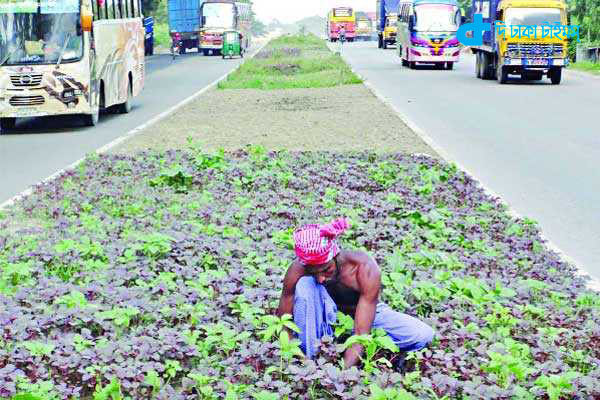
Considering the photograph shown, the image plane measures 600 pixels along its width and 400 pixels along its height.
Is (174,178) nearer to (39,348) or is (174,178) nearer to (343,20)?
(39,348)

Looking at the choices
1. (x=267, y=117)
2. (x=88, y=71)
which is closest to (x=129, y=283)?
(x=88, y=71)

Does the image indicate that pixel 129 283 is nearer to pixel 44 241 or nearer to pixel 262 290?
pixel 262 290

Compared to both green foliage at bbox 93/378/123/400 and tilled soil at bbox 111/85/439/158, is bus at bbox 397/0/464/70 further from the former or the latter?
green foliage at bbox 93/378/123/400

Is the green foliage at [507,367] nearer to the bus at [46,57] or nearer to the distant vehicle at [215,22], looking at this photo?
the bus at [46,57]

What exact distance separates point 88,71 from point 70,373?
13839 millimetres

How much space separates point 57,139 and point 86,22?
2312 millimetres

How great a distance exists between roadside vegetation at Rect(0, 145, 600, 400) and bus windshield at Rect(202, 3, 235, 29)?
156ft

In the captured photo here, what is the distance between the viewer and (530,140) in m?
15.8

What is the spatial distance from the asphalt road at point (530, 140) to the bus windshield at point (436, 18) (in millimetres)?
8929

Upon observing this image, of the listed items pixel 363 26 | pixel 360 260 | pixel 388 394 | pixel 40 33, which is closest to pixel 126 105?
pixel 40 33

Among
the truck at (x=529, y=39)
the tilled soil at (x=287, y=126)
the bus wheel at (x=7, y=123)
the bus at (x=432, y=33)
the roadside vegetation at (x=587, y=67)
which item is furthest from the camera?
the bus at (x=432, y=33)

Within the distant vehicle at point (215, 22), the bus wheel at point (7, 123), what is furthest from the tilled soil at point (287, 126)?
the distant vehicle at point (215, 22)

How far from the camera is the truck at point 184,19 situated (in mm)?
61031

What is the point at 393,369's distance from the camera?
5434 millimetres
